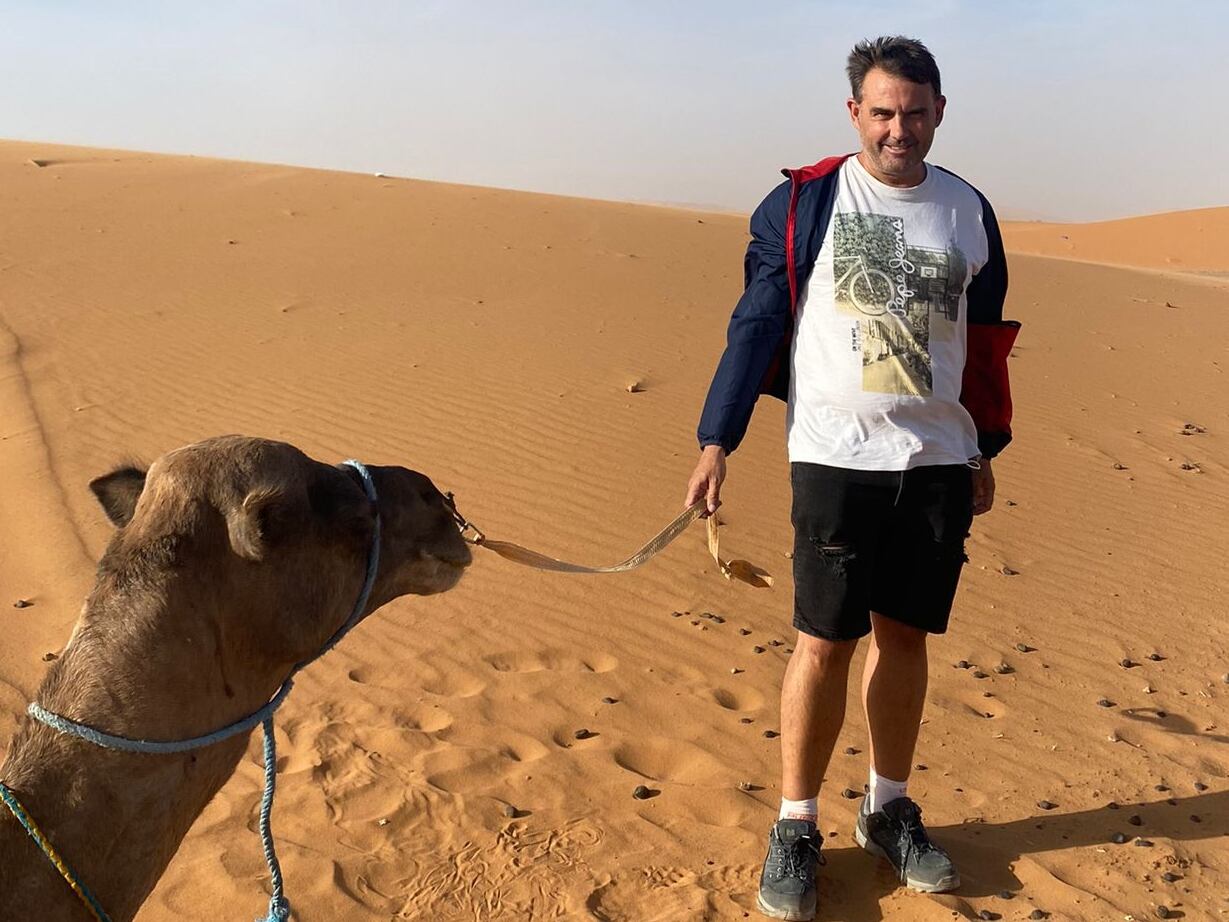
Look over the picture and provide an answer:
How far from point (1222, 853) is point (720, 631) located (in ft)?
9.05

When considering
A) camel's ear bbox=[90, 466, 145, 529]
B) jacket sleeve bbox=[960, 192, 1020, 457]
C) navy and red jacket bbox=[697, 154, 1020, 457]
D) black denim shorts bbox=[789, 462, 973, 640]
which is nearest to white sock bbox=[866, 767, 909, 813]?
black denim shorts bbox=[789, 462, 973, 640]

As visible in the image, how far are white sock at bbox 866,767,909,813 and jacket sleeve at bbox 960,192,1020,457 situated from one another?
4.01ft

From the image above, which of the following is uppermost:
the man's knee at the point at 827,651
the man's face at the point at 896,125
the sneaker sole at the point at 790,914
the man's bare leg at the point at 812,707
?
the man's face at the point at 896,125

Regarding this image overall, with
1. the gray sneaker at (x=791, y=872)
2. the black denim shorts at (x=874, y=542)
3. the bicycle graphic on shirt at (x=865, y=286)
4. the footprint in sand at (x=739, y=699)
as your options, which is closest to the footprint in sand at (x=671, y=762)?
the footprint in sand at (x=739, y=699)

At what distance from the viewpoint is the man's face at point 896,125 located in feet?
11.0

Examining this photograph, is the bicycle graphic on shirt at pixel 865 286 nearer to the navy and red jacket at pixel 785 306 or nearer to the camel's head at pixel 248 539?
the navy and red jacket at pixel 785 306

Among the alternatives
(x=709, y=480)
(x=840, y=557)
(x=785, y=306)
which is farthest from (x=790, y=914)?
(x=785, y=306)

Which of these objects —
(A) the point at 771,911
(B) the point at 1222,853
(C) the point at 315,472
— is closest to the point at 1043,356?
(B) the point at 1222,853

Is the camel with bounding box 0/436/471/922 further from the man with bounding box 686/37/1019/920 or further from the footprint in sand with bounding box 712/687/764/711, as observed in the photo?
the footprint in sand with bounding box 712/687/764/711

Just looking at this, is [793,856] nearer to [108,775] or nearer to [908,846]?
[908,846]

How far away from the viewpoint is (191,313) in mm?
13680

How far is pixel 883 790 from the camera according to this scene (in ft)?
13.0

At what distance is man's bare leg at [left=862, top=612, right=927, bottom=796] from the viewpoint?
12.3 feet

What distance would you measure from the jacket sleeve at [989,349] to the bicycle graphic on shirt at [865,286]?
1.09 ft
